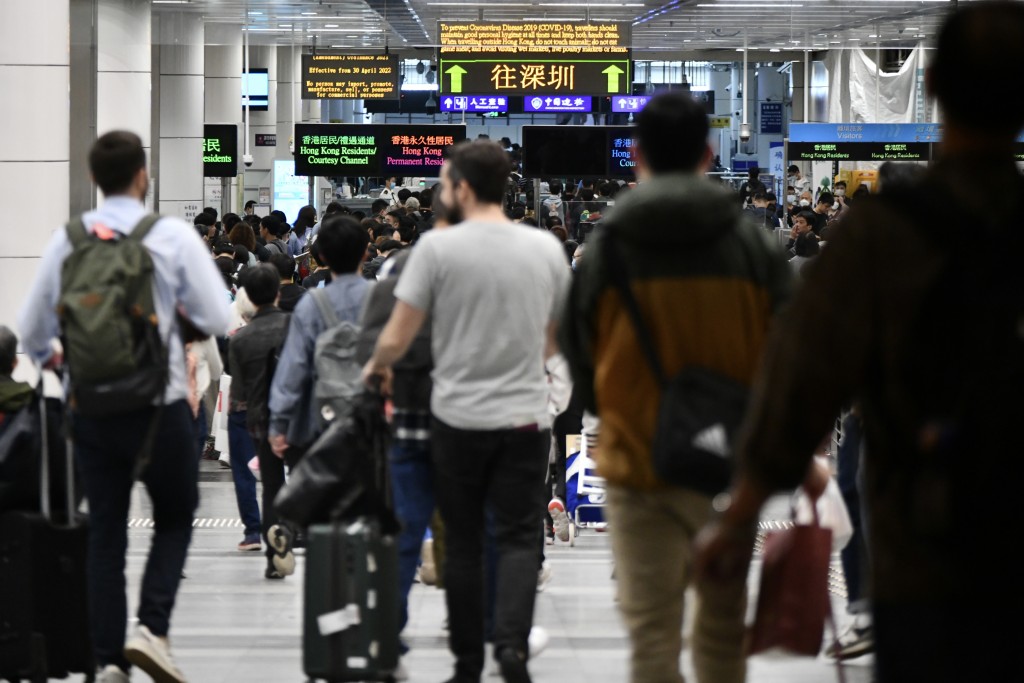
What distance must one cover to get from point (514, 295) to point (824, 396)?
237 cm

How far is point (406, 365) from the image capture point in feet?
17.4

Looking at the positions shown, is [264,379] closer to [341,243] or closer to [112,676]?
[341,243]

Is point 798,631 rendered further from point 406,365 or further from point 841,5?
point 841,5

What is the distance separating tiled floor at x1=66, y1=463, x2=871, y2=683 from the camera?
560cm

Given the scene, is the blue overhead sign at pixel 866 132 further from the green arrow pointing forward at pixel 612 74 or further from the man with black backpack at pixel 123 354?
the man with black backpack at pixel 123 354

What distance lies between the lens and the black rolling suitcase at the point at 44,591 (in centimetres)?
500

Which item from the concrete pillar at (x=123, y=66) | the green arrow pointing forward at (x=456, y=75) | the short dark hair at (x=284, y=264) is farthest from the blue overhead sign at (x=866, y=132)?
the short dark hair at (x=284, y=264)

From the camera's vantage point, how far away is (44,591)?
202 inches

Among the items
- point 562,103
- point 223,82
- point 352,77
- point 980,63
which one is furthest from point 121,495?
point 223,82

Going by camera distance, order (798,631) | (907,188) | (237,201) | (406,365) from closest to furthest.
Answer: (907,188) < (798,631) < (406,365) < (237,201)

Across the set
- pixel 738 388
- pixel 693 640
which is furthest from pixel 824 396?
pixel 693 640

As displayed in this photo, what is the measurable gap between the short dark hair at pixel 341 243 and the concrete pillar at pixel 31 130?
15.4 ft

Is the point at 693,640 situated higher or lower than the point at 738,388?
lower

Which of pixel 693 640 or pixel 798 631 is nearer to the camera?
pixel 798 631
